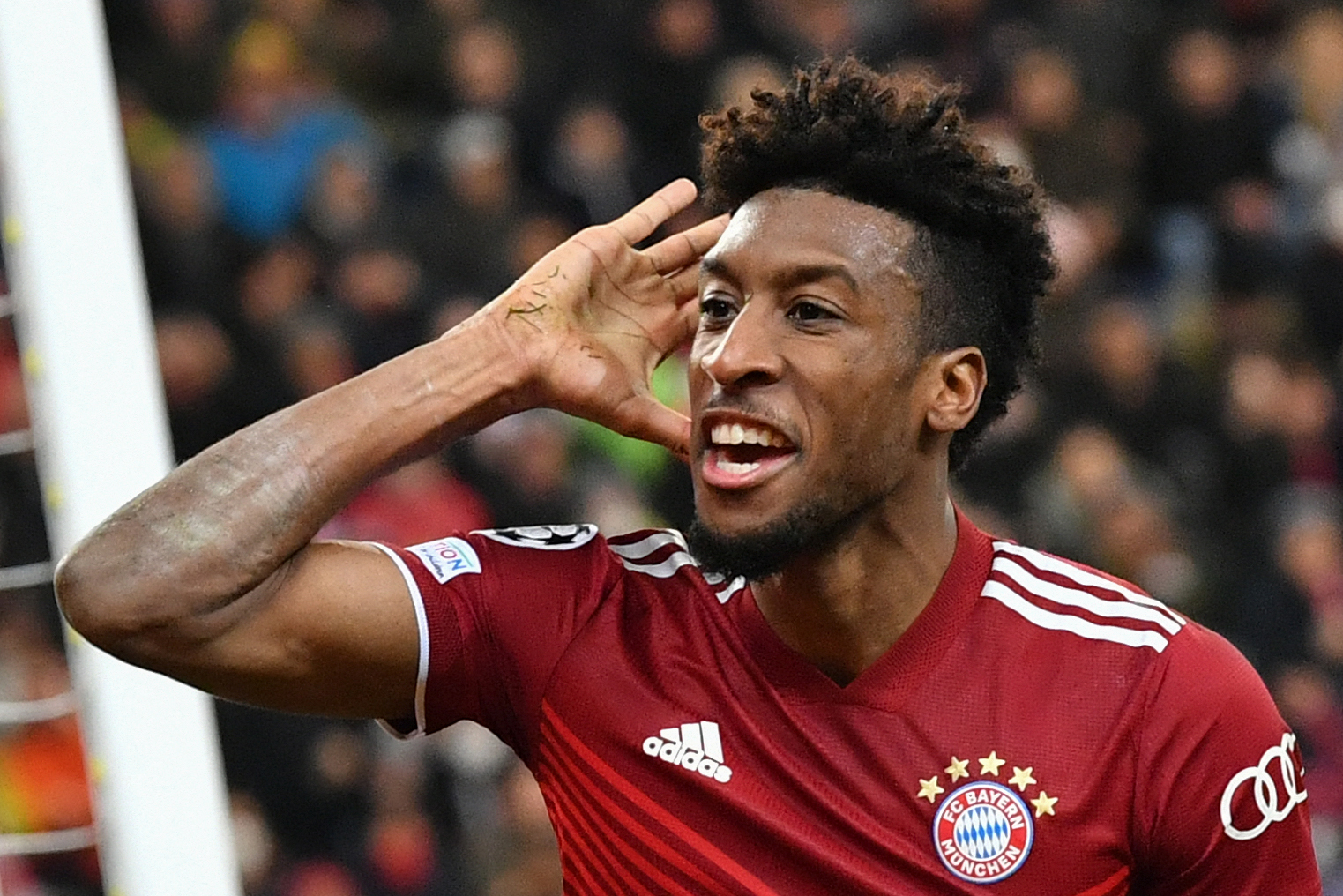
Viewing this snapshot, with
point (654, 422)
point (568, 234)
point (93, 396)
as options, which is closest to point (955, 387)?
point (654, 422)

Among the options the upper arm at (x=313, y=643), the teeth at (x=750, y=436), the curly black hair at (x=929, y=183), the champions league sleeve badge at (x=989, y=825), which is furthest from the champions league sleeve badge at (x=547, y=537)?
the champions league sleeve badge at (x=989, y=825)

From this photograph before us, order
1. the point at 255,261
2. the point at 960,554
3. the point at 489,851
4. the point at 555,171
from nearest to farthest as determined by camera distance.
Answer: the point at 960,554, the point at 489,851, the point at 255,261, the point at 555,171

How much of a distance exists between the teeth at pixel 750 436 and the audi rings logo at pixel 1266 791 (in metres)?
0.80

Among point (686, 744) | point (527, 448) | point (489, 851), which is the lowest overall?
point (489, 851)

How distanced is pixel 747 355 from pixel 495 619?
1.81ft

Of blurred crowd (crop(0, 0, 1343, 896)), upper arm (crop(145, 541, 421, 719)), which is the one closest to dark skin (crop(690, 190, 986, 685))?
upper arm (crop(145, 541, 421, 719))

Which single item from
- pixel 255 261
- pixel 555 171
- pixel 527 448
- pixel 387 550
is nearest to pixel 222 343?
pixel 255 261

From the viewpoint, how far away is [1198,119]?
8.58 meters

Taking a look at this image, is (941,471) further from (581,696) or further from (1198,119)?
(1198,119)

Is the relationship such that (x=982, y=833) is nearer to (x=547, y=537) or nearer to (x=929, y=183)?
(x=547, y=537)

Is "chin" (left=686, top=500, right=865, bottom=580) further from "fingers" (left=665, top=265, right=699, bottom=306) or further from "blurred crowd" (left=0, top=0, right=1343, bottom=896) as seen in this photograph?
"blurred crowd" (left=0, top=0, right=1343, bottom=896)

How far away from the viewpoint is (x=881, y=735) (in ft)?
9.51

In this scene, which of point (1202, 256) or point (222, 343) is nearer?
point (222, 343)

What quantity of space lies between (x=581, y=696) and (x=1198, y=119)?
6.38 metres
